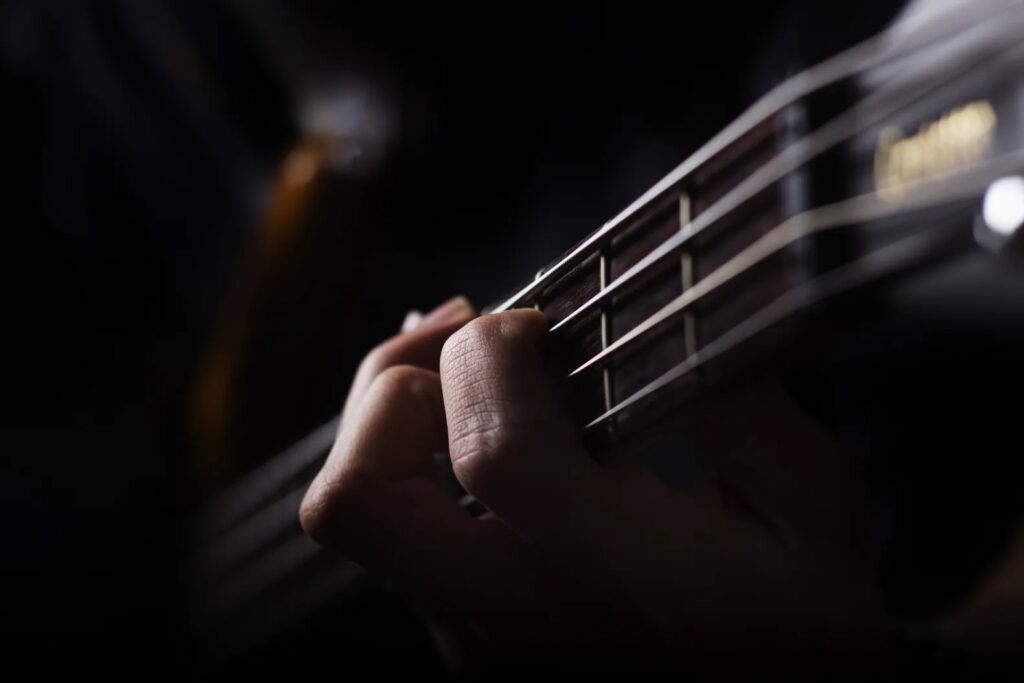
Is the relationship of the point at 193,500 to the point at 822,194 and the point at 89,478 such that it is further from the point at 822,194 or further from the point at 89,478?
the point at 822,194

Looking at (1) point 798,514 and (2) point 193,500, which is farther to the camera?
(2) point 193,500

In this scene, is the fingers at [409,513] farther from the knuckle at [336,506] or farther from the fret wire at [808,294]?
the fret wire at [808,294]

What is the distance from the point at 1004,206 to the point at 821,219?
54 mm

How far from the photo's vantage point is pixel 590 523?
0.34 metres

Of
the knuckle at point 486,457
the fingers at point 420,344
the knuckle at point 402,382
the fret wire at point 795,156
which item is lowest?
the knuckle at point 486,457

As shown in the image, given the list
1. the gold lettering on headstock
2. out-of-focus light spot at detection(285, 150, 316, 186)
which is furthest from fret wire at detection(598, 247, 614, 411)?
out-of-focus light spot at detection(285, 150, 316, 186)

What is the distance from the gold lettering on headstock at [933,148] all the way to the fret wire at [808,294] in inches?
0.7

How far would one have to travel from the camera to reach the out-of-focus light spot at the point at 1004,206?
20 cm

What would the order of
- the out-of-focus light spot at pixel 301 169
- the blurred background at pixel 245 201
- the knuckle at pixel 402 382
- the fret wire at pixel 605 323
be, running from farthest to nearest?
the out-of-focus light spot at pixel 301 169 < the blurred background at pixel 245 201 < the knuckle at pixel 402 382 < the fret wire at pixel 605 323

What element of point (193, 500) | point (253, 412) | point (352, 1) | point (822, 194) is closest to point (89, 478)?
point (193, 500)

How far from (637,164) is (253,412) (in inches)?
17.0

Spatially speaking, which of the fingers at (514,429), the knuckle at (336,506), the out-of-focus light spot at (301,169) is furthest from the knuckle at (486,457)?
the out-of-focus light spot at (301,169)

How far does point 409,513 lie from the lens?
1.45 ft

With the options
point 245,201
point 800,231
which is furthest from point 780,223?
Answer: point 245,201
